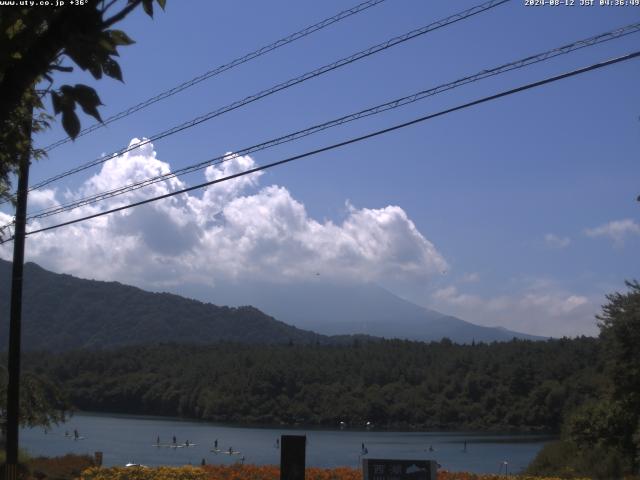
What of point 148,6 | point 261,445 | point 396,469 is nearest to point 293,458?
point 396,469

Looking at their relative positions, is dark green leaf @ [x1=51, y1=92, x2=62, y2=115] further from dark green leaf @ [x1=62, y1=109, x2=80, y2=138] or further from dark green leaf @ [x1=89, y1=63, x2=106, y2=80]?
dark green leaf @ [x1=89, y1=63, x2=106, y2=80]

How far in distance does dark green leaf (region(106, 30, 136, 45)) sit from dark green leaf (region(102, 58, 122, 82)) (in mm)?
105

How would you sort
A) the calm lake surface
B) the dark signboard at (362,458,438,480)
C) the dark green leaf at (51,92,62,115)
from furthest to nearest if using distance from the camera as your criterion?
the calm lake surface < the dark signboard at (362,458,438,480) < the dark green leaf at (51,92,62,115)

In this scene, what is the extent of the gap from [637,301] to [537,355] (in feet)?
255

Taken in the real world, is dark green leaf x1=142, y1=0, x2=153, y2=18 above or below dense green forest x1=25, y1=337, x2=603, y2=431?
above

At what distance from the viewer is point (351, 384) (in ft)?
363

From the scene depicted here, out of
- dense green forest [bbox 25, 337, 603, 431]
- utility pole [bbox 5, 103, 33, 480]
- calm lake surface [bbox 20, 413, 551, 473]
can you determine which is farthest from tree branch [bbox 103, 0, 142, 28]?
dense green forest [bbox 25, 337, 603, 431]

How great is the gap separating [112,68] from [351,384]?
108 meters

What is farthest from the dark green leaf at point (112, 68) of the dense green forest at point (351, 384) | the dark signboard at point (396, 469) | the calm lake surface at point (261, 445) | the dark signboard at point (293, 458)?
the dense green forest at point (351, 384)

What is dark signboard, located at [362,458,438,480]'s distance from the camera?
484 inches

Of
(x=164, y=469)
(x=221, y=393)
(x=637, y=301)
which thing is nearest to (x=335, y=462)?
(x=637, y=301)

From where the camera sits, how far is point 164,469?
18391 millimetres

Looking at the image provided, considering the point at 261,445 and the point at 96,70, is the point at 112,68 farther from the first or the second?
the point at 261,445

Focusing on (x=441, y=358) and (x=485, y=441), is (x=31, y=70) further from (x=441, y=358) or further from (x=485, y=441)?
(x=441, y=358)
